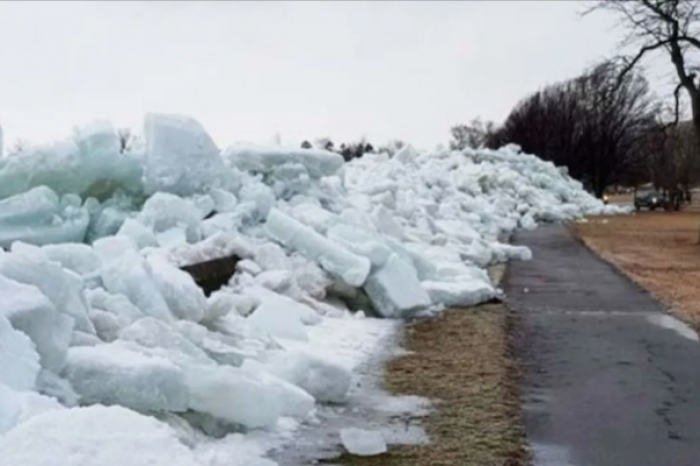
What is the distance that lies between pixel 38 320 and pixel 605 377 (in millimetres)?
3662

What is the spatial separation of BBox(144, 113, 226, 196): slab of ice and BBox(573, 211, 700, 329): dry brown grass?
4.93 meters

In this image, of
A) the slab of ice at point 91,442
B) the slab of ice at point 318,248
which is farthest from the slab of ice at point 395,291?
the slab of ice at point 91,442

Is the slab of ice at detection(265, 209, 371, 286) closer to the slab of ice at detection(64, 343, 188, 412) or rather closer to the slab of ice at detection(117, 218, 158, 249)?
the slab of ice at detection(117, 218, 158, 249)

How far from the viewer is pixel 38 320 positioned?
4.28 metres

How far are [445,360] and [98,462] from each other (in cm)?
383

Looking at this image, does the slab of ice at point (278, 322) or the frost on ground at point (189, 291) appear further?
the slab of ice at point (278, 322)

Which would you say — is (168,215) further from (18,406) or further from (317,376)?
(18,406)

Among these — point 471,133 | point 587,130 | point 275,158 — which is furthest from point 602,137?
point 275,158

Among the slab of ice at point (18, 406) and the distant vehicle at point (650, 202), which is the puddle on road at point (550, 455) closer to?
the slab of ice at point (18, 406)

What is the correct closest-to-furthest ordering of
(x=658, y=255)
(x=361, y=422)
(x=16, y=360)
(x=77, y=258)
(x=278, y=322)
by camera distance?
(x=16, y=360)
(x=361, y=422)
(x=77, y=258)
(x=278, y=322)
(x=658, y=255)

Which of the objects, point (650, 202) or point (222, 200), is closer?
point (222, 200)

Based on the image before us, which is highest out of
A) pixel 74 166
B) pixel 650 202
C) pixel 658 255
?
pixel 74 166

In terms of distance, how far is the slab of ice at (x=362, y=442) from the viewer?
4.38m

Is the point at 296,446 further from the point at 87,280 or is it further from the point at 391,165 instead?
the point at 391,165
